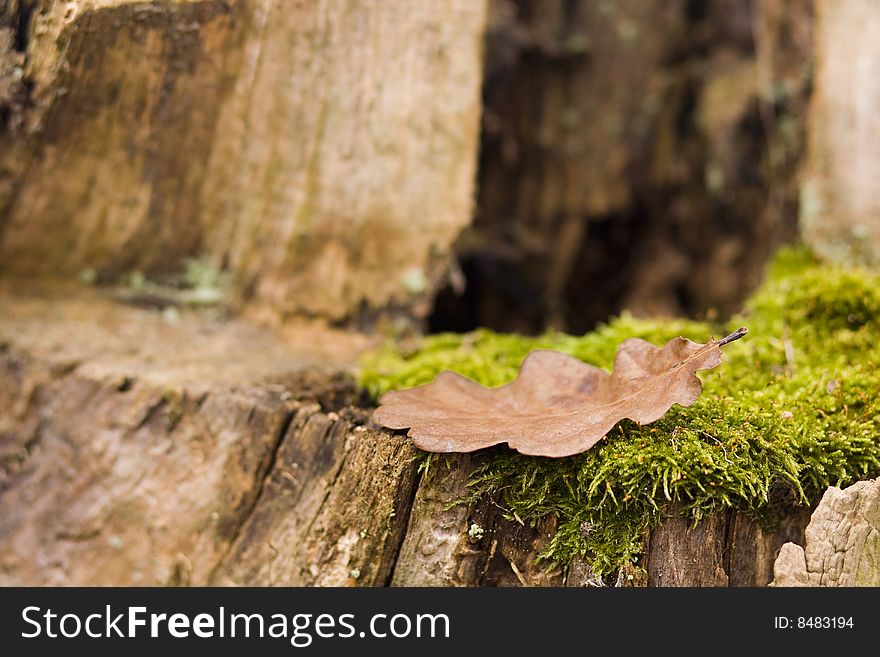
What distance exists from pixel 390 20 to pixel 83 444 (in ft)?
5.42

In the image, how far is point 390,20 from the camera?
2229 mm

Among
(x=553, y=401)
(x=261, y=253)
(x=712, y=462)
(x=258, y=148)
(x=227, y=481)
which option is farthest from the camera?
(x=261, y=253)

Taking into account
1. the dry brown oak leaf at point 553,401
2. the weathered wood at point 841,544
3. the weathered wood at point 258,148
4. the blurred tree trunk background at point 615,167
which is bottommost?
the weathered wood at point 841,544

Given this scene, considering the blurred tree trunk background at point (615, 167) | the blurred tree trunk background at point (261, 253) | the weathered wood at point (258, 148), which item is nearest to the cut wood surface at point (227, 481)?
the blurred tree trunk background at point (261, 253)

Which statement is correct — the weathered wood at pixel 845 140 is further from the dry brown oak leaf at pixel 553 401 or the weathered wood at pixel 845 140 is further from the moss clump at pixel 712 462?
the dry brown oak leaf at pixel 553 401

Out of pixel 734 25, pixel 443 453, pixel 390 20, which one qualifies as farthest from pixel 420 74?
pixel 734 25

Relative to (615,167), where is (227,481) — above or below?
below

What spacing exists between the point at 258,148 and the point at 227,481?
1131 millimetres

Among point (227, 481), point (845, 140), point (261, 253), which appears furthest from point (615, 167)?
point (227, 481)

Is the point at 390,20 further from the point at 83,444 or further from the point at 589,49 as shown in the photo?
the point at 589,49

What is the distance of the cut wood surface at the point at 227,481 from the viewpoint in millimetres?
1548

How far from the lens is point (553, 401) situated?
1.66m

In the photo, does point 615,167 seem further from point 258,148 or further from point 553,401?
point 553,401

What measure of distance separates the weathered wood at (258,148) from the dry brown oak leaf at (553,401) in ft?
3.00
